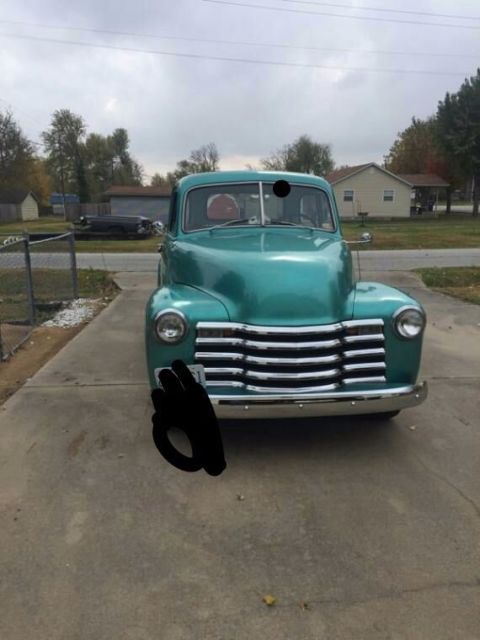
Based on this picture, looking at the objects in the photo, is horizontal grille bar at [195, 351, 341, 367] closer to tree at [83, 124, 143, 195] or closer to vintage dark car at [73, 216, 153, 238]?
vintage dark car at [73, 216, 153, 238]

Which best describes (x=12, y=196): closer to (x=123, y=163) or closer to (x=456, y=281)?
(x=123, y=163)

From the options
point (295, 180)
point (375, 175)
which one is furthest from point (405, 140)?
point (295, 180)

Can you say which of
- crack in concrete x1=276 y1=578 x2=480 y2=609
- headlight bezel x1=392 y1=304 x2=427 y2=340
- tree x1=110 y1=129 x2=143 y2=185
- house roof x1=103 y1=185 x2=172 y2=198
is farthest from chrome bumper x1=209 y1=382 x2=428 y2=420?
tree x1=110 y1=129 x2=143 y2=185

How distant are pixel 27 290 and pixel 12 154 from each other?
5142 centimetres

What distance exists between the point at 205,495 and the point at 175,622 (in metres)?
0.98

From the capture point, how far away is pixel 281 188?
5.08 m

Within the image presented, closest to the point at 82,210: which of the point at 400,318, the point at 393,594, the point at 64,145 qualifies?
the point at 64,145

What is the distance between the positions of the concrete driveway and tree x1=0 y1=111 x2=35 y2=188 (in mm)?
53762

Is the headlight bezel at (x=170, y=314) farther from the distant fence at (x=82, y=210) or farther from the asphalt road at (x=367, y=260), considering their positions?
the distant fence at (x=82, y=210)

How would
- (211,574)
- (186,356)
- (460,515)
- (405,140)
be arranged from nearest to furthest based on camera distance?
(211,574)
(460,515)
(186,356)
(405,140)

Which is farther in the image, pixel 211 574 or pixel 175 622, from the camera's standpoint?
pixel 211 574

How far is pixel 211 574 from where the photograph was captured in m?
2.57

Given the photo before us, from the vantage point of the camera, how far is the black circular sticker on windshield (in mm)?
5055

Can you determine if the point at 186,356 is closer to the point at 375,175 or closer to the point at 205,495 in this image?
the point at 205,495
